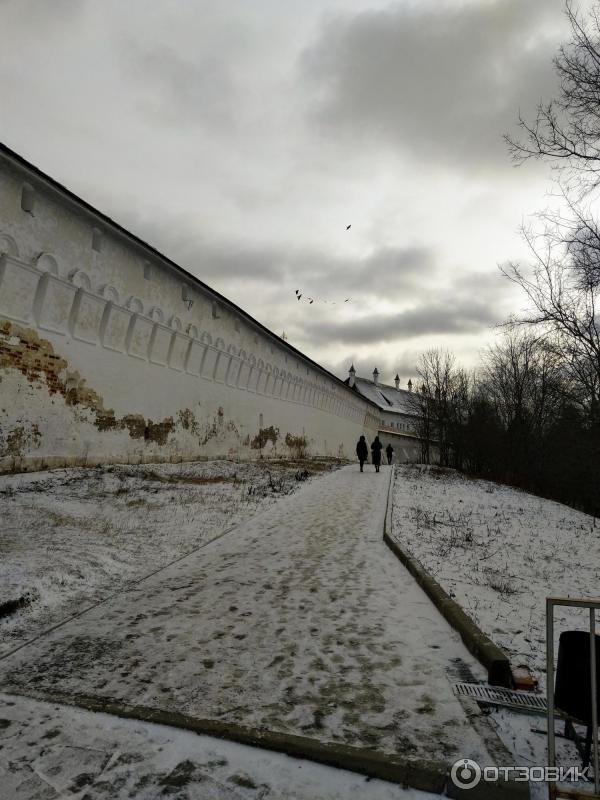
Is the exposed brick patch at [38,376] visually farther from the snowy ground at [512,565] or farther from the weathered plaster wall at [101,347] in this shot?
the snowy ground at [512,565]

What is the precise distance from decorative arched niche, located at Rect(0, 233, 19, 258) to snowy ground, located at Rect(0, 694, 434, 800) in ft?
32.3

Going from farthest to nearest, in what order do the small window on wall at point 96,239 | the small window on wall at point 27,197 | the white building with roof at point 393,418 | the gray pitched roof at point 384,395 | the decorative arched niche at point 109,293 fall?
1. the gray pitched roof at point 384,395
2. the white building with roof at point 393,418
3. the decorative arched niche at point 109,293
4. the small window on wall at point 96,239
5. the small window on wall at point 27,197

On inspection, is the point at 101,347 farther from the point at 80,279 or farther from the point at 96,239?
the point at 96,239

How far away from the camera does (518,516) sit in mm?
13477

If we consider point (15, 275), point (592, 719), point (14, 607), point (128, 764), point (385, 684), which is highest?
point (15, 275)

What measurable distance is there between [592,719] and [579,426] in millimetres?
22662

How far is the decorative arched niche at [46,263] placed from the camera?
1091cm

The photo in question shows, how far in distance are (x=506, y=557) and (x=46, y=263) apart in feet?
37.6

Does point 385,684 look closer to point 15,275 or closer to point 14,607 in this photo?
point 14,607

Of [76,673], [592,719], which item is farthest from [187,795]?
[592,719]

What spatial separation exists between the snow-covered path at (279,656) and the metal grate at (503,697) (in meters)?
0.14

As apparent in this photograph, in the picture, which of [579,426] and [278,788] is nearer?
[278,788]

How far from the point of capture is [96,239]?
12727mm

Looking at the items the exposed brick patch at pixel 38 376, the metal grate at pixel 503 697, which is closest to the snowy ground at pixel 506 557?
the metal grate at pixel 503 697
